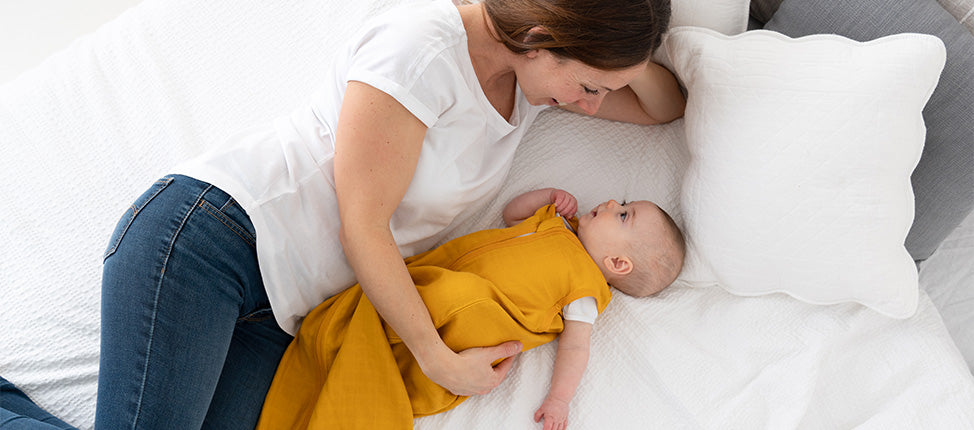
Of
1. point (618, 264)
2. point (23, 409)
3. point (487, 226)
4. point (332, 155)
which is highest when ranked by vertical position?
point (332, 155)

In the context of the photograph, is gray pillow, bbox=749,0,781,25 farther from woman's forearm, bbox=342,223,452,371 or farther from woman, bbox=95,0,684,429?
woman's forearm, bbox=342,223,452,371

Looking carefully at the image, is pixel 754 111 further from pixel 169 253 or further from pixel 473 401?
pixel 169 253

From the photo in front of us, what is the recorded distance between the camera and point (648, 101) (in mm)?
1490

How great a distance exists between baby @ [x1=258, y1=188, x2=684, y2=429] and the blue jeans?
6.4 inches

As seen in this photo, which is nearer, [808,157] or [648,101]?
[808,157]

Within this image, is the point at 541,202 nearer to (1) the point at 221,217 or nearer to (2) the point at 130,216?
(1) the point at 221,217

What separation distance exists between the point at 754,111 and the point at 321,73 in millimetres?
987

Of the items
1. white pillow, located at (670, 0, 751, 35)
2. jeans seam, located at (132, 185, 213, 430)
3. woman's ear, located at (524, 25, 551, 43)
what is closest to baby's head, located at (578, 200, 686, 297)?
white pillow, located at (670, 0, 751, 35)

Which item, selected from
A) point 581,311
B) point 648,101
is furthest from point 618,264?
point 648,101

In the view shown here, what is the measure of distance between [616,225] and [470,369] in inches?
17.9

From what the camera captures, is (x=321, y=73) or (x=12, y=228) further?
(x=321, y=73)

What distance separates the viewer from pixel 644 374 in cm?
136

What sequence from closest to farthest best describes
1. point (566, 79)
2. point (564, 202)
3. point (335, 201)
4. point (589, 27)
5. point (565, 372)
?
point (589, 27), point (566, 79), point (335, 201), point (565, 372), point (564, 202)

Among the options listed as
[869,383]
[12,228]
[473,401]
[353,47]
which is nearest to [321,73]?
[353,47]
